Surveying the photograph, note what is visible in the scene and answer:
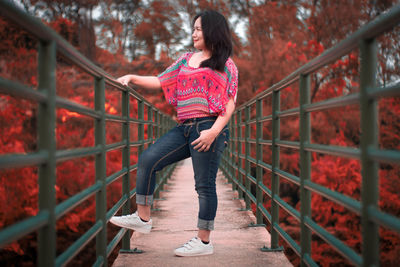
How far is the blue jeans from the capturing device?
2.61 meters

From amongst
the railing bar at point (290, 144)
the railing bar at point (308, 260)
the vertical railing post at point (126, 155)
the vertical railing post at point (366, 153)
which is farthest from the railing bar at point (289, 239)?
the vertical railing post at point (126, 155)

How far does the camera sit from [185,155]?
2717mm

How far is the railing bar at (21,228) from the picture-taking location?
115cm

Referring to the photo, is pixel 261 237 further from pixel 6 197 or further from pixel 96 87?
pixel 6 197

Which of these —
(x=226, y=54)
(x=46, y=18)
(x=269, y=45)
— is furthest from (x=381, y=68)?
(x=46, y=18)

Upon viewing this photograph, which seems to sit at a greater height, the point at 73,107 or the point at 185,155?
the point at 73,107

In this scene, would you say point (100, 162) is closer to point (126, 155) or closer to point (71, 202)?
point (71, 202)

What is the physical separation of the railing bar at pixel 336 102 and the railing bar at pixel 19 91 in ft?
3.81

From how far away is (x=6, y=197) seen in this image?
8617 millimetres

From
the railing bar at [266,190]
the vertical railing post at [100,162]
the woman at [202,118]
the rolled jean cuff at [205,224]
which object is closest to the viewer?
the vertical railing post at [100,162]

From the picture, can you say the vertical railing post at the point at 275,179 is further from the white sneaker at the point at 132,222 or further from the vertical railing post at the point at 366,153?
the vertical railing post at the point at 366,153

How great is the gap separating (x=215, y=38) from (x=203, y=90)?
34 cm

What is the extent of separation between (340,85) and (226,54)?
919cm

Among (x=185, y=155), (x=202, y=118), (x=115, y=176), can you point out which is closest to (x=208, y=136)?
(x=202, y=118)
